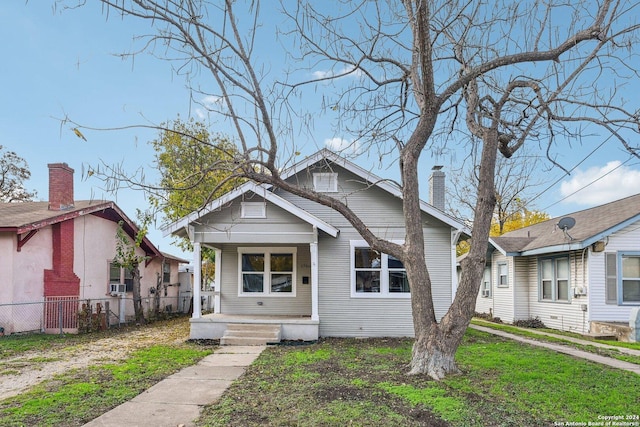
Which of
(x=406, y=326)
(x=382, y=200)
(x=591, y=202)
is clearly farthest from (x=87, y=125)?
(x=591, y=202)

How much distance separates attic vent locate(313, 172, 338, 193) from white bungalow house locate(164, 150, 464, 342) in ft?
0.09

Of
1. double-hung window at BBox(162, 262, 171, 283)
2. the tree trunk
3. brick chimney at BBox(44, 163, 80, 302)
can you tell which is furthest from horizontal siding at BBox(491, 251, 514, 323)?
brick chimney at BBox(44, 163, 80, 302)

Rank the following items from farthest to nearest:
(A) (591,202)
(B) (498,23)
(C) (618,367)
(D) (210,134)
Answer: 1. (D) (210,134)
2. (A) (591,202)
3. (C) (618,367)
4. (B) (498,23)

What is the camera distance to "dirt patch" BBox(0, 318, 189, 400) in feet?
22.7

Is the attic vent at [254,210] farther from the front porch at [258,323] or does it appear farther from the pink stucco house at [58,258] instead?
the pink stucco house at [58,258]

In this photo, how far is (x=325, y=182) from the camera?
40.2 feet

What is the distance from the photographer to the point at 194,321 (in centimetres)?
1104

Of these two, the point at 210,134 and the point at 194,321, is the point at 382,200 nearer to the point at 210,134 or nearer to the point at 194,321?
the point at 194,321

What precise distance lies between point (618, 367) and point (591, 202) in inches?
674

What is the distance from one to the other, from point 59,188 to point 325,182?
30.0ft

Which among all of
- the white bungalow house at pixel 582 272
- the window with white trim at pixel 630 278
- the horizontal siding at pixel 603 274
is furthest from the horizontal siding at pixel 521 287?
the window with white trim at pixel 630 278

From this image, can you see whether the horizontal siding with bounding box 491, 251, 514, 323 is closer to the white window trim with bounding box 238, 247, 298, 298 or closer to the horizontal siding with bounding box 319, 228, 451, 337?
the horizontal siding with bounding box 319, 228, 451, 337

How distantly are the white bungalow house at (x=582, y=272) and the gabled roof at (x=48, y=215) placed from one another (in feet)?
43.4

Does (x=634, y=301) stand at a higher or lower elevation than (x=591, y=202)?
lower
